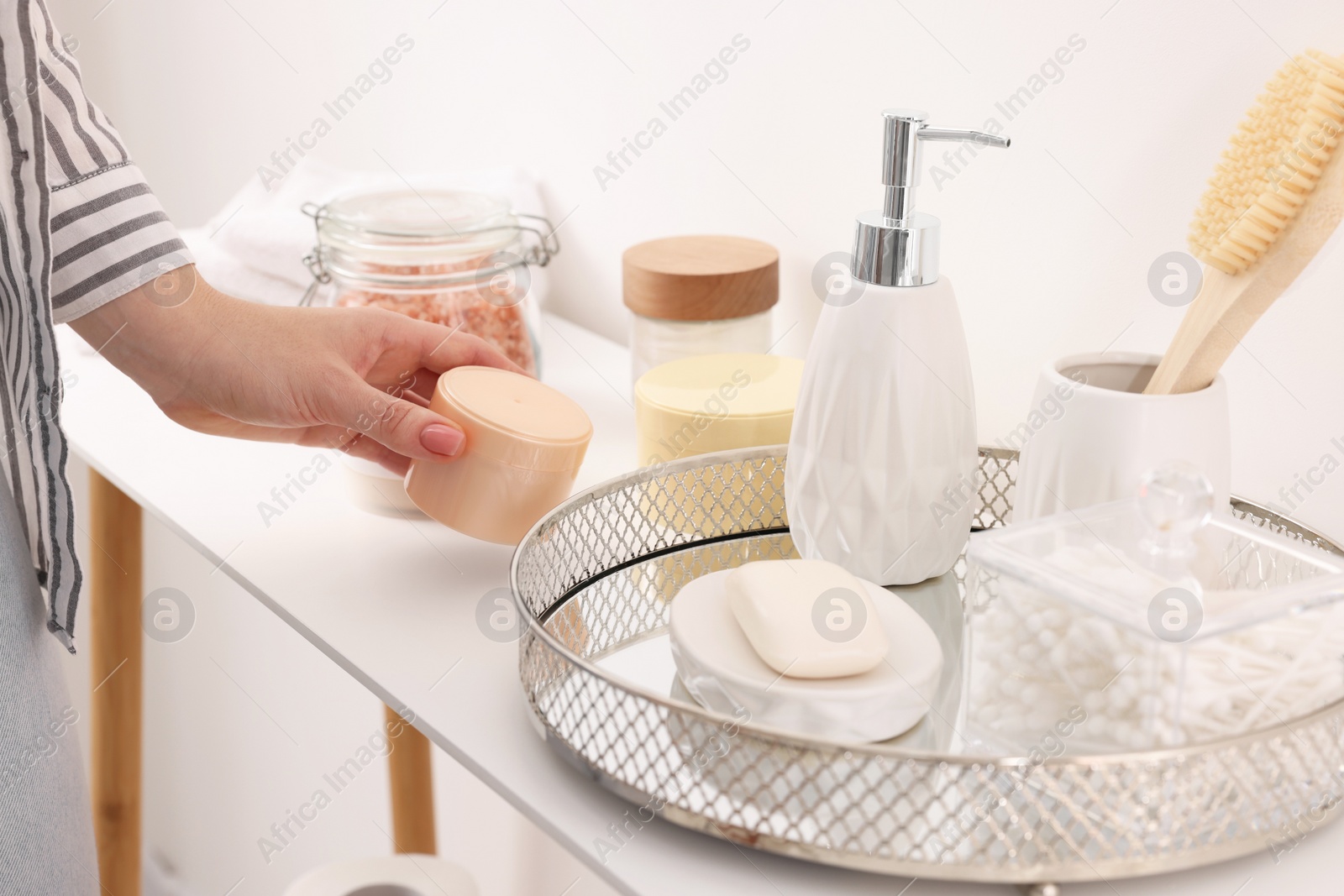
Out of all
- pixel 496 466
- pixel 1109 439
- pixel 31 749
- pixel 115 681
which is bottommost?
pixel 115 681

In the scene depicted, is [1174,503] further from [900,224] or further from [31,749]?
[31,749]

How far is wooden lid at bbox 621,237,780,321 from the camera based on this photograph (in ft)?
2.22

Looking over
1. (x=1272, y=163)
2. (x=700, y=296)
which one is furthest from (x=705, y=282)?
(x=1272, y=163)

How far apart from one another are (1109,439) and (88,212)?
46 cm

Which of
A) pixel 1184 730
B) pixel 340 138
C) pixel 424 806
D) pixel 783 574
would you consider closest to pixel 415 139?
pixel 340 138

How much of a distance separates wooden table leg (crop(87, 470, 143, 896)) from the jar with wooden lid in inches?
15.8

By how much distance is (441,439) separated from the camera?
20.9 inches

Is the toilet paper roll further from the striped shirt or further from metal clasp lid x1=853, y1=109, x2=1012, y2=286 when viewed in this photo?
metal clasp lid x1=853, y1=109, x2=1012, y2=286

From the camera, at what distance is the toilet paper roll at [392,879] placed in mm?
717

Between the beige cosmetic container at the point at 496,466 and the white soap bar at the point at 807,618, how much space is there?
0.49ft

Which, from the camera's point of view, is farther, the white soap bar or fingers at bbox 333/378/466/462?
fingers at bbox 333/378/466/462

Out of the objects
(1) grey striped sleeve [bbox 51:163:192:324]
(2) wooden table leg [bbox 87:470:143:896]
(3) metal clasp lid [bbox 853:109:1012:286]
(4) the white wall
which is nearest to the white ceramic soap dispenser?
(3) metal clasp lid [bbox 853:109:1012:286]

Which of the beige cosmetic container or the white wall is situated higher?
the white wall

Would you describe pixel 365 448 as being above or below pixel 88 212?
below
